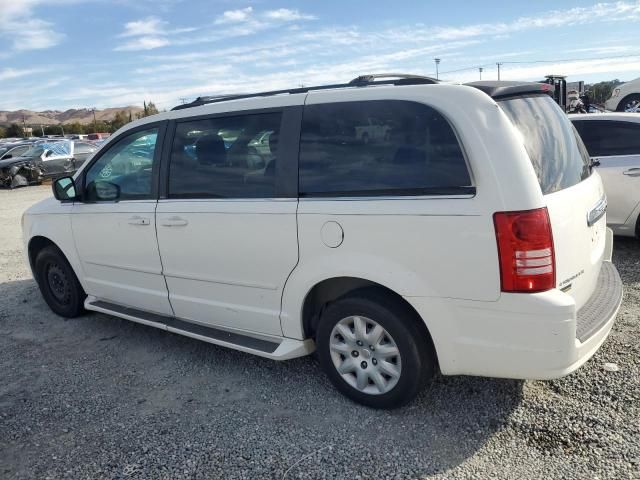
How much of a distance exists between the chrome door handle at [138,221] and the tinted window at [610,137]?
16.9 feet

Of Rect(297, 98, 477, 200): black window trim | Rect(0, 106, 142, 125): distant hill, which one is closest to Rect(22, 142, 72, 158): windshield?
Rect(297, 98, 477, 200): black window trim

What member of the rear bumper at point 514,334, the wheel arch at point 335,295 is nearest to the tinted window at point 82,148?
the wheel arch at point 335,295

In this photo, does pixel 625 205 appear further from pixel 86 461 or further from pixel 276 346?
pixel 86 461

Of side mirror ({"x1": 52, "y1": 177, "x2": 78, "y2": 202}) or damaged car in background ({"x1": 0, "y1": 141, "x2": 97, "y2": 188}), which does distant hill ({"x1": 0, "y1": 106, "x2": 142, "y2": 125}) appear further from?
side mirror ({"x1": 52, "y1": 177, "x2": 78, "y2": 202})

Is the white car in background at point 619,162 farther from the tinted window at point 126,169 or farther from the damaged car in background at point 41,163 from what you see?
the damaged car in background at point 41,163

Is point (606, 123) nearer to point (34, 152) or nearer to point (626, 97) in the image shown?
point (626, 97)

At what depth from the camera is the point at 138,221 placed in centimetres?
408

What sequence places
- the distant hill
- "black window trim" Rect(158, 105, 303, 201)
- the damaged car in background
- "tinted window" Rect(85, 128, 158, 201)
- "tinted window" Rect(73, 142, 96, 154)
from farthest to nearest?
1. the distant hill
2. "tinted window" Rect(73, 142, 96, 154)
3. the damaged car in background
4. "tinted window" Rect(85, 128, 158, 201)
5. "black window trim" Rect(158, 105, 303, 201)

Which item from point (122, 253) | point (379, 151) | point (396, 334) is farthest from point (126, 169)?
point (396, 334)

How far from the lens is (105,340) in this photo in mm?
4688

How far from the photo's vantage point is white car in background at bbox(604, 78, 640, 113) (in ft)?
51.5

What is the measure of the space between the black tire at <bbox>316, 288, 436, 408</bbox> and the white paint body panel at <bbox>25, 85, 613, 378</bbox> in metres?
0.12

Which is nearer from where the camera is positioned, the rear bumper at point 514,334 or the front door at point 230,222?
the rear bumper at point 514,334

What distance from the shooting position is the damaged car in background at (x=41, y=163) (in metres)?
19.0
